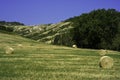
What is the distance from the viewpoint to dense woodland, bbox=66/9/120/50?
98688mm

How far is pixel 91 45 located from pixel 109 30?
6321 mm

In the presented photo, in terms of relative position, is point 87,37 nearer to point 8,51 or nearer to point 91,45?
point 91,45

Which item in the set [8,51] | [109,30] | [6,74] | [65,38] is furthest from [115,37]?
[6,74]

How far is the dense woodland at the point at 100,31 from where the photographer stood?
3885 inches

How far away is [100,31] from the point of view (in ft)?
325

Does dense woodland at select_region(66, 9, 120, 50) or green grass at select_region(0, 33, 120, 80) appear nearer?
green grass at select_region(0, 33, 120, 80)

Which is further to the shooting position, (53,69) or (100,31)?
(100,31)

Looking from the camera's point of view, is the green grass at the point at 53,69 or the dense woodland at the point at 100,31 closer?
the green grass at the point at 53,69

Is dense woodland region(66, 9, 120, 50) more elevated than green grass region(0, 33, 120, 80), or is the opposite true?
dense woodland region(66, 9, 120, 50)

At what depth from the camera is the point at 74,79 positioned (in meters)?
20.5

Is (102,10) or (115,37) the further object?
(102,10)

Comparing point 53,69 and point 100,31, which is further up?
point 100,31

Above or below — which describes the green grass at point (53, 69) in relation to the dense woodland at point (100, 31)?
below

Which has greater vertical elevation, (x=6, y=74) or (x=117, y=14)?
(x=117, y=14)
